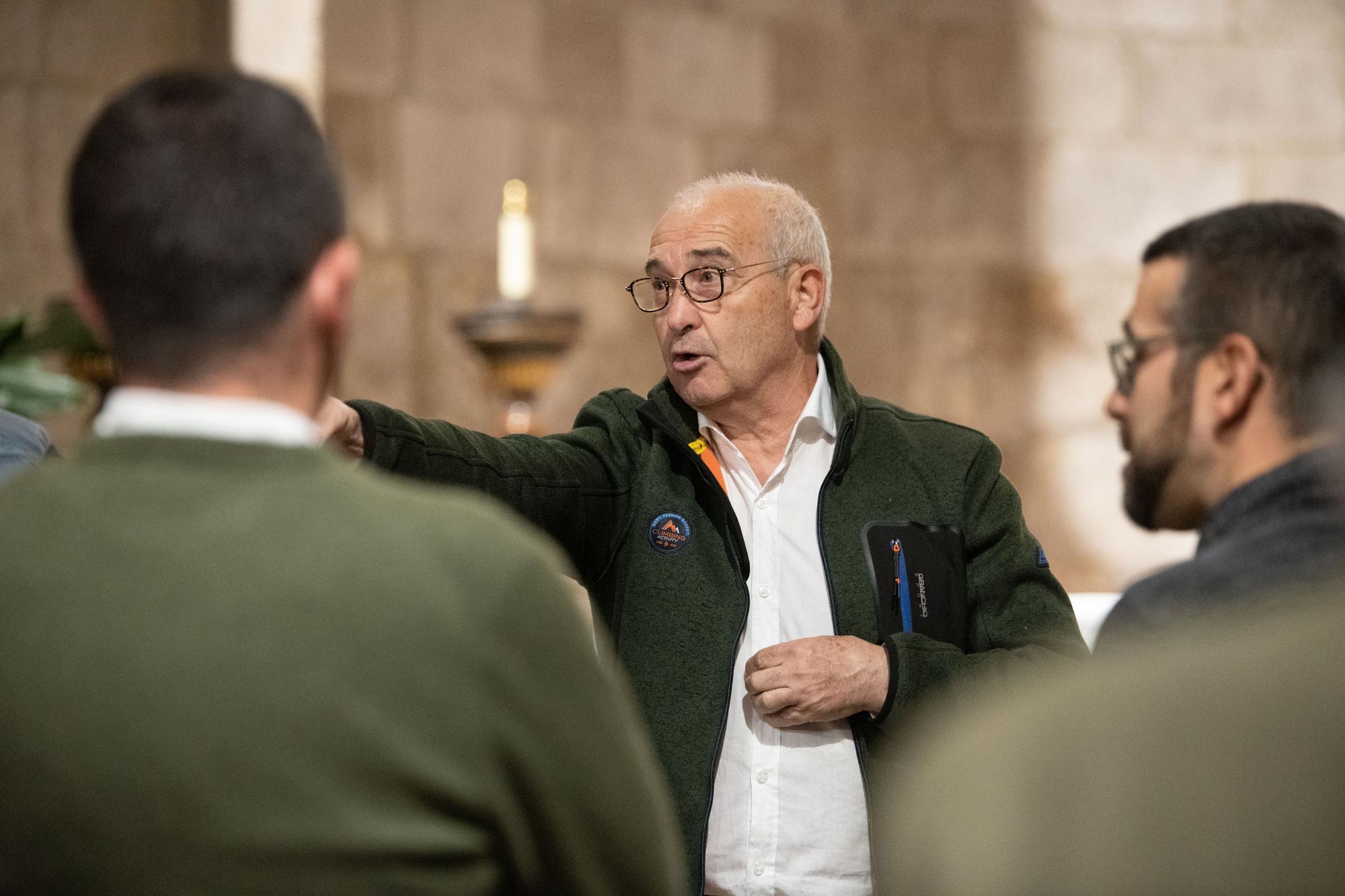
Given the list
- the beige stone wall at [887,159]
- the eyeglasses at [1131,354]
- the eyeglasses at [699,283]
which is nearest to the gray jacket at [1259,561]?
the eyeglasses at [1131,354]

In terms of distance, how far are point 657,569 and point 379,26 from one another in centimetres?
346

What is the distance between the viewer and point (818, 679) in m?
2.33

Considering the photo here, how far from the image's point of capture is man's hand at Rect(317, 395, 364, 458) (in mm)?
2232

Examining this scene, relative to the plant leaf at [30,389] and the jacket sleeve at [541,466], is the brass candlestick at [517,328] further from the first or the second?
the jacket sleeve at [541,466]

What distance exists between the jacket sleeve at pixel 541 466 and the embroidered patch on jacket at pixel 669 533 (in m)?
0.07

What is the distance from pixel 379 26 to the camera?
17.6ft

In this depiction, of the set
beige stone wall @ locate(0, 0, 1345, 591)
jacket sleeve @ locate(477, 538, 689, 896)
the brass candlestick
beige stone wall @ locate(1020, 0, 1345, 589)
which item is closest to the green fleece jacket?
jacket sleeve @ locate(477, 538, 689, 896)

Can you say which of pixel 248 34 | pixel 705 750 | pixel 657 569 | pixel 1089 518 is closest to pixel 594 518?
pixel 657 569

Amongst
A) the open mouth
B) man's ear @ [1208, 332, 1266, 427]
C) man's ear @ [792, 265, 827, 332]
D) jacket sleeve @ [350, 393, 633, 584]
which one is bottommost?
jacket sleeve @ [350, 393, 633, 584]

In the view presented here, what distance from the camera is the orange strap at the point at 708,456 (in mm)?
2660

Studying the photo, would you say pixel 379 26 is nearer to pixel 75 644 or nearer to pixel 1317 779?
pixel 75 644

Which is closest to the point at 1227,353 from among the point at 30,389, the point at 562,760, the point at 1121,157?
the point at 562,760

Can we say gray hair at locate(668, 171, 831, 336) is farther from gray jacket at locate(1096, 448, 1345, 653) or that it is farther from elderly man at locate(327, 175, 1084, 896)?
gray jacket at locate(1096, 448, 1345, 653)

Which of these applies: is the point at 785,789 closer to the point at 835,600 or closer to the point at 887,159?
the point at 835,600
